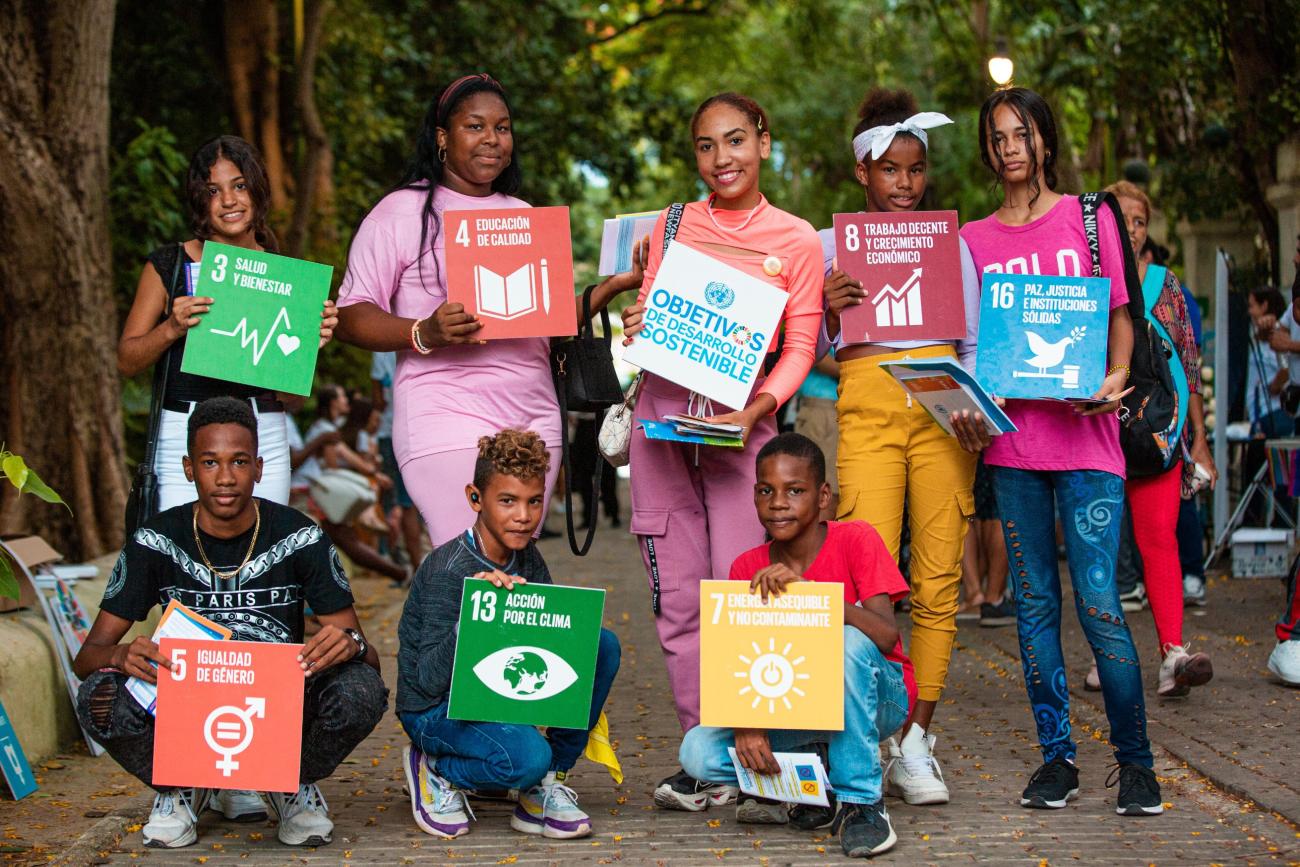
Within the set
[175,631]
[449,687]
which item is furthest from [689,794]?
[175,631]

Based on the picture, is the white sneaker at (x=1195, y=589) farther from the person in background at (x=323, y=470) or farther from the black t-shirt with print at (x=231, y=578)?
the black t-shirt with print at (x=231, y=578)

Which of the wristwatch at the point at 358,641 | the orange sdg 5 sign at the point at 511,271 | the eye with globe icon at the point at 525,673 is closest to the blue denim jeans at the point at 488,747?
the eye with globe icon at the point at 525,673

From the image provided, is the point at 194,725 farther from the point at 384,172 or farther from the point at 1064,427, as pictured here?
the point at 384,172

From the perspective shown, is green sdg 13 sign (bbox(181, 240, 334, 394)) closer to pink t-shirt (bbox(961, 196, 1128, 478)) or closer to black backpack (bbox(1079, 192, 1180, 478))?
pink t-shirt (bbox(961, 196, 1128, 478))

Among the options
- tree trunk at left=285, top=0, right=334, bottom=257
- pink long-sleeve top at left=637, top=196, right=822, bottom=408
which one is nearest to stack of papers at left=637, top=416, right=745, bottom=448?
pink long-sleeve top at left=637, top=196, right=822, bottom=408

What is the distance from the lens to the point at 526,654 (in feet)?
15.9

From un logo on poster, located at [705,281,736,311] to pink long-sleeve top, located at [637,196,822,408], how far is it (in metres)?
0.13

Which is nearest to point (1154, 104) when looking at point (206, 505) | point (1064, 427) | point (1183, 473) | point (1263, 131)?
Answer: point (1263, 131)

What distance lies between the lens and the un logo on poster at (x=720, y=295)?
515 centimetres

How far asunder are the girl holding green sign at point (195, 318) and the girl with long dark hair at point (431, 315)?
0.23m

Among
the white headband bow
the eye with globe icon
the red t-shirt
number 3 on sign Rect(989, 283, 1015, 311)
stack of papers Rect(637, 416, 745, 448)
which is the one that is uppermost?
the white headband bow

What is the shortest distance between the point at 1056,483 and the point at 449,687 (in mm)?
2000

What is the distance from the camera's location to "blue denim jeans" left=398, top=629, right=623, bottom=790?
4.88 m

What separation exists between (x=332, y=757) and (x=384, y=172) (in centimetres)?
1539
